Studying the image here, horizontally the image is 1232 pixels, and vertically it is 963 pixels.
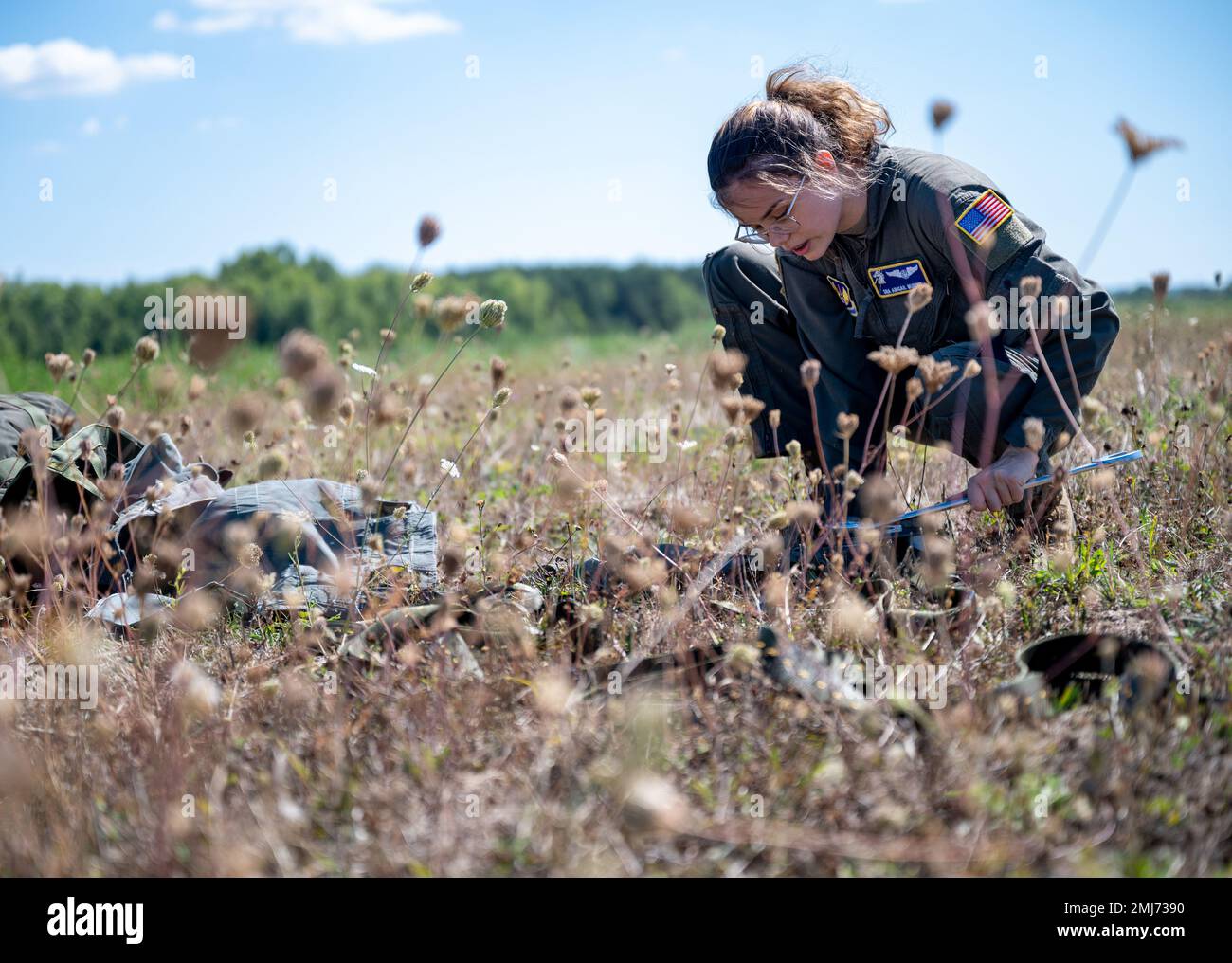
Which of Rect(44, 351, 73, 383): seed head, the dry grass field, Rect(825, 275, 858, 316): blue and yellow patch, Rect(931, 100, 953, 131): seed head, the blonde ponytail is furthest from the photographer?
Rect(825, 275, 858, 316): blue and yellow patch

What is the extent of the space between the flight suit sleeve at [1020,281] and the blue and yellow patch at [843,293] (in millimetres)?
404

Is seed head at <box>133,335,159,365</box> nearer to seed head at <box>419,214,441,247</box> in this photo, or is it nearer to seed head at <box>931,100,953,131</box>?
seed head at <box>419,214,441,247</box>

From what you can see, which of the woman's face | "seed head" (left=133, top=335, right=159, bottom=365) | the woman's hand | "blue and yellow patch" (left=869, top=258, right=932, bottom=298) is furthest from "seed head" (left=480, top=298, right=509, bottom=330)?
the woman's hand

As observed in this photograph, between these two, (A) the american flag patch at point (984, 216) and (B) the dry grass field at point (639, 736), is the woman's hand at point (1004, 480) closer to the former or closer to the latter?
(B) the dry grass field at point (639, 736)

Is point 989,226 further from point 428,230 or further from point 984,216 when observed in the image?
point 428,230

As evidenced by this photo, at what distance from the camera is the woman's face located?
9.27ft

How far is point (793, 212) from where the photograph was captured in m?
2.87

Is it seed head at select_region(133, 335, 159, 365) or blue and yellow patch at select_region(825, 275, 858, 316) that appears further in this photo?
blue and yellow patch at select_region(825, 275, 858, 316)

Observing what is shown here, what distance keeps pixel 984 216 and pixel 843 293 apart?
0.62 m

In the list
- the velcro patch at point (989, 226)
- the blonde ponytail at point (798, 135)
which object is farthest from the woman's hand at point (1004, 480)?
the blonde ponytail at point (798, 135)

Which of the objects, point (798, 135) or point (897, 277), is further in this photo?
point (897, 277)

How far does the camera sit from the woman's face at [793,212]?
282cm

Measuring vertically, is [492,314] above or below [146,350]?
above

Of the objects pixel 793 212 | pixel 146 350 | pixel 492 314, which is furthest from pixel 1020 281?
pixel 146 350
